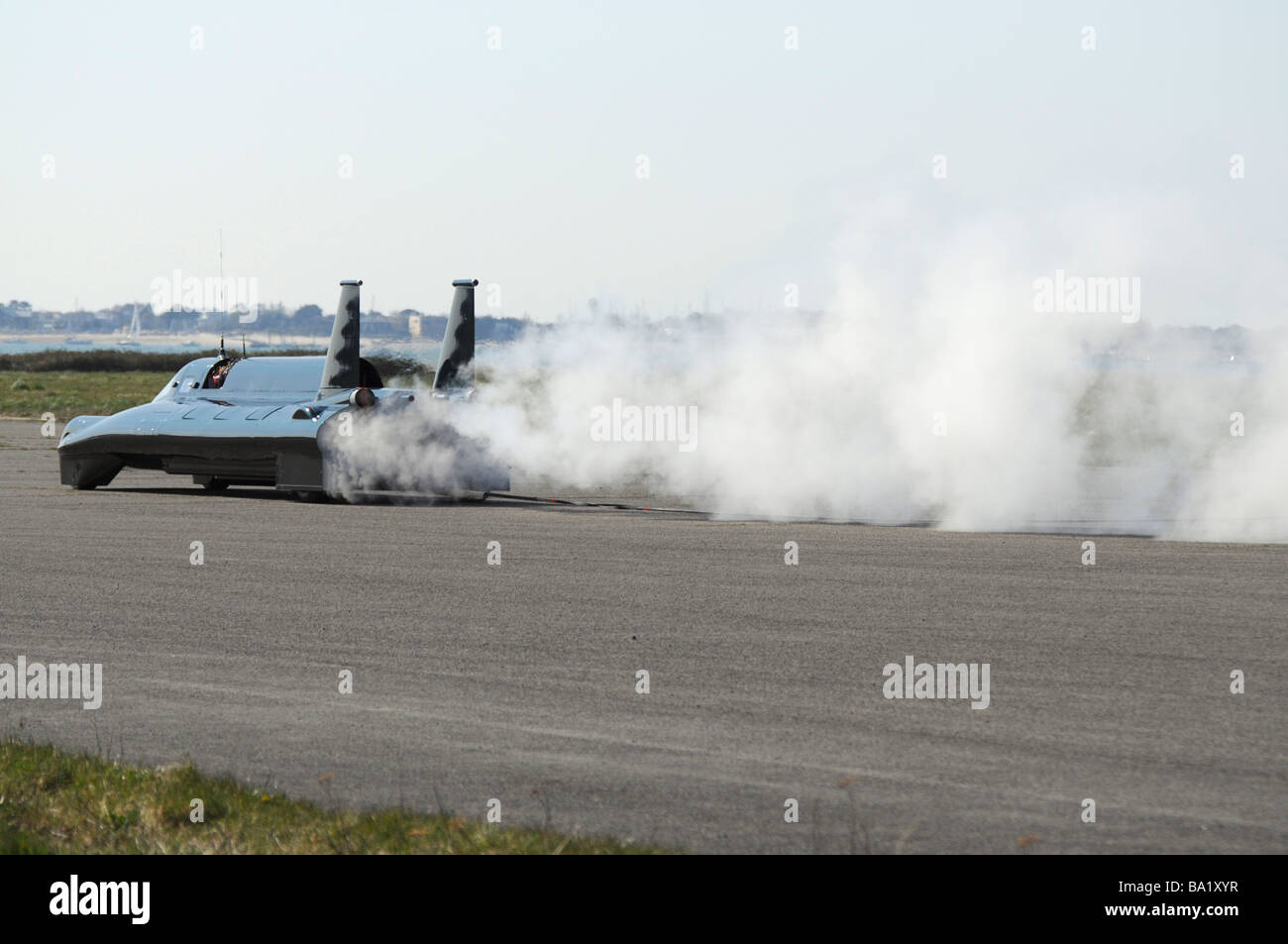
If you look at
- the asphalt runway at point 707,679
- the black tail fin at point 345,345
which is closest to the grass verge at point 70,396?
the black tail fin at point 345,345

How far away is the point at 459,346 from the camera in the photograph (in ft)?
85.4

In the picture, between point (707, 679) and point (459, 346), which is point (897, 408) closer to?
point (459, 346)

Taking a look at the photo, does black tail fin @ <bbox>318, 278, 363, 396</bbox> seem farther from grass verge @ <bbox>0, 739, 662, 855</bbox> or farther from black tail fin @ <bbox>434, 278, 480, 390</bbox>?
grass verge @ <bbox>0, 739, 662, 855</bbox>

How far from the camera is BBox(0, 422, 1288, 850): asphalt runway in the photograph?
25.0ft

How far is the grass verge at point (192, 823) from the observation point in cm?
684

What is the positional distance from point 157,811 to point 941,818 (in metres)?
4.15

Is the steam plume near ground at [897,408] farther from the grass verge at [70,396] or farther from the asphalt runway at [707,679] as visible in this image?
the grass verge at [70,396]

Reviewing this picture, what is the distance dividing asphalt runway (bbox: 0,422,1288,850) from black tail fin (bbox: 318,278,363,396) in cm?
659

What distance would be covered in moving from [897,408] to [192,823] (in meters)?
17.5

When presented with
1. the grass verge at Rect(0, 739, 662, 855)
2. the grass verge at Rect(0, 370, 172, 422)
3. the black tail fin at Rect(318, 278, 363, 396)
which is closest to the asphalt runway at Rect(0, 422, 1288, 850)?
the grass verge at Rect(0, 739, 662, 855)

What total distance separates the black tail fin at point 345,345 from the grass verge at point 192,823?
17.9 metres

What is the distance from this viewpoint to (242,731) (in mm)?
9391
